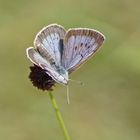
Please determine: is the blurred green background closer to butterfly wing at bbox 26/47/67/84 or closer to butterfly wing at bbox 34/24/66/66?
butterfly wing at bbox 34/24/66/66

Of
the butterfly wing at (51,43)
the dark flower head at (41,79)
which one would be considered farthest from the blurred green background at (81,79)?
the dark flower head at (41,79)

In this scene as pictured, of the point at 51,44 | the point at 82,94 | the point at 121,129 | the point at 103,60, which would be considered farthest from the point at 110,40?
the point at 51,44

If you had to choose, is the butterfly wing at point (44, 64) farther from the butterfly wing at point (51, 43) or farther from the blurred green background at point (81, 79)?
the blurred green background at point (81, 79)

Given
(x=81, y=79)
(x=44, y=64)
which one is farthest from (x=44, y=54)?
(x=81, y=79)

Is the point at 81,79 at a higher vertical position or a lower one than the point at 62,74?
higher

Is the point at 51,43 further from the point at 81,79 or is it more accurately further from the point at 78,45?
the point at 81,79

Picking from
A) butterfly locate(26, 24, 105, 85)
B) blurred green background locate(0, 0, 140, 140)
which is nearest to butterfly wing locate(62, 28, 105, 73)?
butterfly locate(26, 24, 105, 85)
